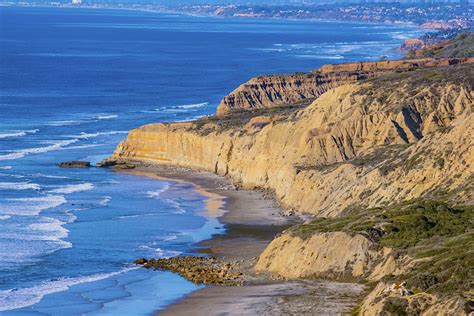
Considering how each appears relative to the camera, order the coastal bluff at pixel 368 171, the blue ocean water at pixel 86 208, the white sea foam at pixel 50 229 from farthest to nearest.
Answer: the white sea foam at pixel 50 229, the blue ocean water at pixel 86 208, the coastal bluff at pixel 368 171

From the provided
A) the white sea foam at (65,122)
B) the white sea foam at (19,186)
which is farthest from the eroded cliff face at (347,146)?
the white sea foam at (65,122)

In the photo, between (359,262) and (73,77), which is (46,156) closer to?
(359,262)

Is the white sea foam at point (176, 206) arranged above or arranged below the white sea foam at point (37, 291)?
below

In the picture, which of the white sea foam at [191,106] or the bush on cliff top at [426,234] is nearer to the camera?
the bush on cliff top at [426,234]

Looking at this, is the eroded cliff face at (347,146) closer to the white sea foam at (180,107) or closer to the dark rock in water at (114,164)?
the dark rock in water at (114,164)

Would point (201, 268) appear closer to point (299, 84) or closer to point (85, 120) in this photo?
point (85, 120)

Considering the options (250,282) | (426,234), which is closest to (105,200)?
(250,282)

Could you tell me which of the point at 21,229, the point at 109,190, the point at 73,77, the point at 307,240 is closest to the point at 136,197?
the point at 109,190
